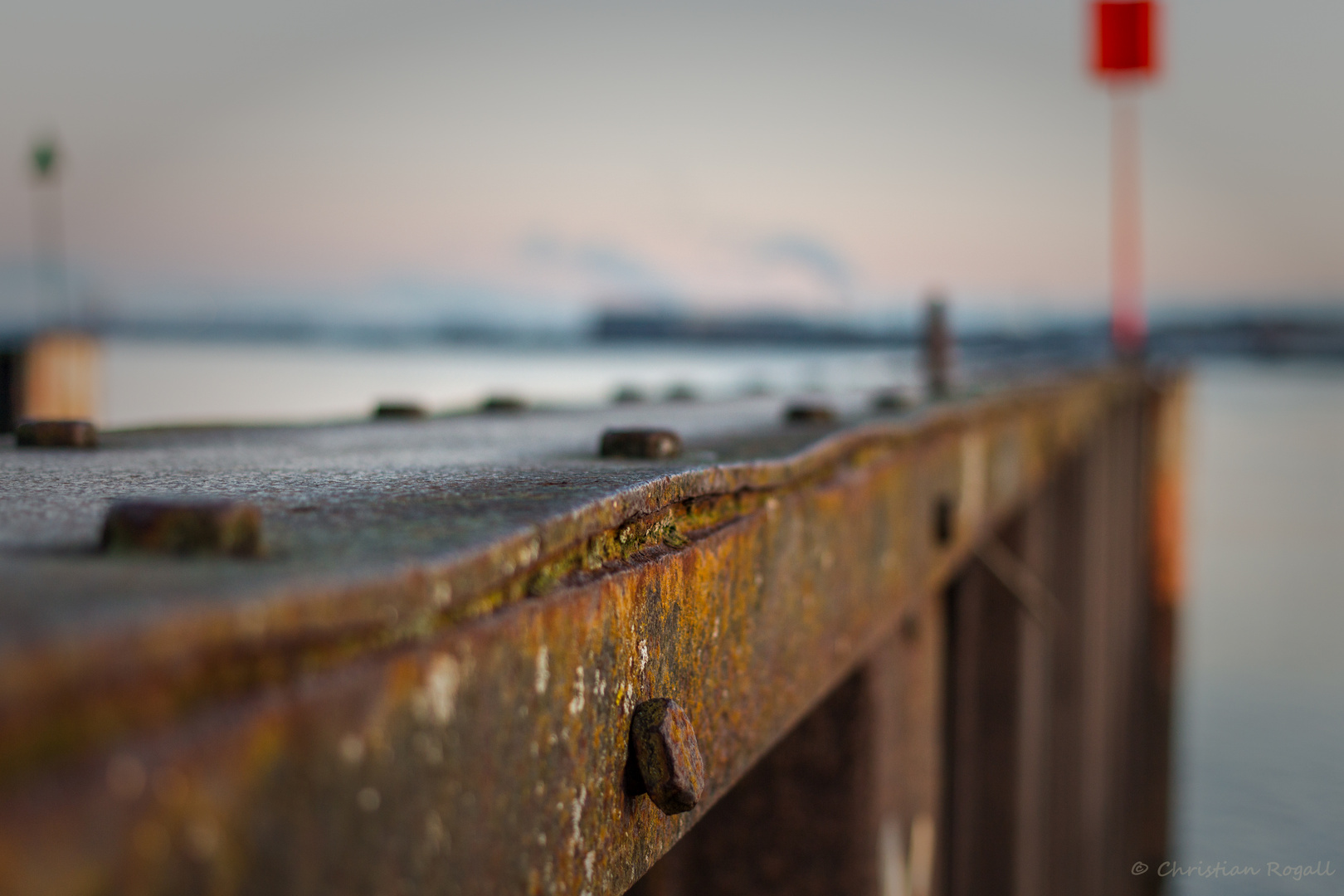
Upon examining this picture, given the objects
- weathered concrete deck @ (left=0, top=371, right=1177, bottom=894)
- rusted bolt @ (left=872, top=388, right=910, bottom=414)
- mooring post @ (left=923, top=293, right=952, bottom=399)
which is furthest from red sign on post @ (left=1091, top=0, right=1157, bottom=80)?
weathered concrete deck @ (left=0, top=371, right=1177, bottom=894)

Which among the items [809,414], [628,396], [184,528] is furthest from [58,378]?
[184,528]

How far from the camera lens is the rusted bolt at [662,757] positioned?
131 centimetres

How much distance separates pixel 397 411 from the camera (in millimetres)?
4457

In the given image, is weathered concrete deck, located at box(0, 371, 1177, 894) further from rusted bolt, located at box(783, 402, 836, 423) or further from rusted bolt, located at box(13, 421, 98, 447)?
rusted bolt, located at box(783, 402, 836, 423)

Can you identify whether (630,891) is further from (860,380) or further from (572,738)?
(860,380)

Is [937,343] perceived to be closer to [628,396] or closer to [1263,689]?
[628,396]

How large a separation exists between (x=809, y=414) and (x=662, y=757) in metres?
2.36

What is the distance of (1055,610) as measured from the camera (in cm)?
765

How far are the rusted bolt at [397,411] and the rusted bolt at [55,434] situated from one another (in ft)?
5.84

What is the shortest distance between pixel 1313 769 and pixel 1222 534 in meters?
23.5

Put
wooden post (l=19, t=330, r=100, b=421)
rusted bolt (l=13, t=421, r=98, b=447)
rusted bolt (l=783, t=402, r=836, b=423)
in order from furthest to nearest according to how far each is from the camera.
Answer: wooden post (l=19, t=330, r=100, b=421), rusted bolt (l=783, t=402, r=836, b=423), rusted bolt (l=13, t=421, r=98, b=447)

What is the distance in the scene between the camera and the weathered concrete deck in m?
0.65

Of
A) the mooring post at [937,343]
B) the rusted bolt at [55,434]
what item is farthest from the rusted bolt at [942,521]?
the mooring post at [937,343]

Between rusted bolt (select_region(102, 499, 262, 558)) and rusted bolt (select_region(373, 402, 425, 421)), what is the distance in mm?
3523
